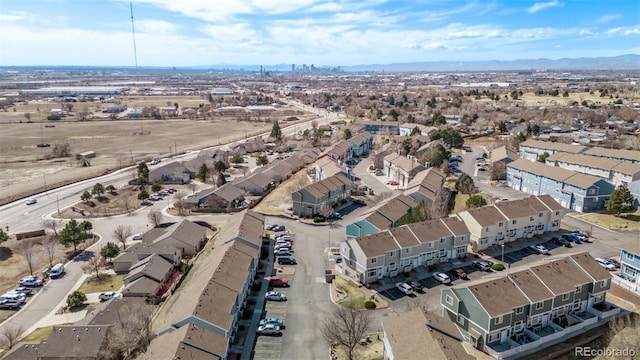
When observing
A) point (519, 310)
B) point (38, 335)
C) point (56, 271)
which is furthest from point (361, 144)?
point (38, 335)

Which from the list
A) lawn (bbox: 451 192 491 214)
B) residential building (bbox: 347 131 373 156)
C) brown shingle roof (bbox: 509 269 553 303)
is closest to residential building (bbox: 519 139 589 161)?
lawn (bbox: 451 192 491 214)

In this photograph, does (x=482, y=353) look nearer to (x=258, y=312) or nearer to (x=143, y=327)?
(x=258, y=312)

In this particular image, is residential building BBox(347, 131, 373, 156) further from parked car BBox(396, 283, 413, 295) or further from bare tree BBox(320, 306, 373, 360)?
bare tree BBox(320, 306, 373, 360)

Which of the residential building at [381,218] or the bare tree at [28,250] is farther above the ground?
the residential building at [381,218]

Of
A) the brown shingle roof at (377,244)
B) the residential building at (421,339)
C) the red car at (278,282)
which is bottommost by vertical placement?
the red car at (278,282)

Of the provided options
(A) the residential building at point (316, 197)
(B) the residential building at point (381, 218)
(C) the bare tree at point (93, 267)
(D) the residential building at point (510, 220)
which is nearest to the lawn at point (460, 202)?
(D) the residential building at point (510, 220)

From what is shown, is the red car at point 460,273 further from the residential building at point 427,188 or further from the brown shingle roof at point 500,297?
the residential building at point 427,188

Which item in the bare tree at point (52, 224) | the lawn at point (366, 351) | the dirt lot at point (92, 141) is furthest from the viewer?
the dirt lot at point (92, 141)

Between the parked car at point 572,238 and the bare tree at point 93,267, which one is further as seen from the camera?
the parked car at point 572,238

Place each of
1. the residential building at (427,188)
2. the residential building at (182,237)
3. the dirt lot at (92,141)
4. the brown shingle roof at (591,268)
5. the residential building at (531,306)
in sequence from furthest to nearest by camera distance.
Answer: the dirt lot at (92,141) → the residential building at (427,188) → the residential building at (182,237) → the brown shingle roof at (591,268) → the residential building at (531,306)
